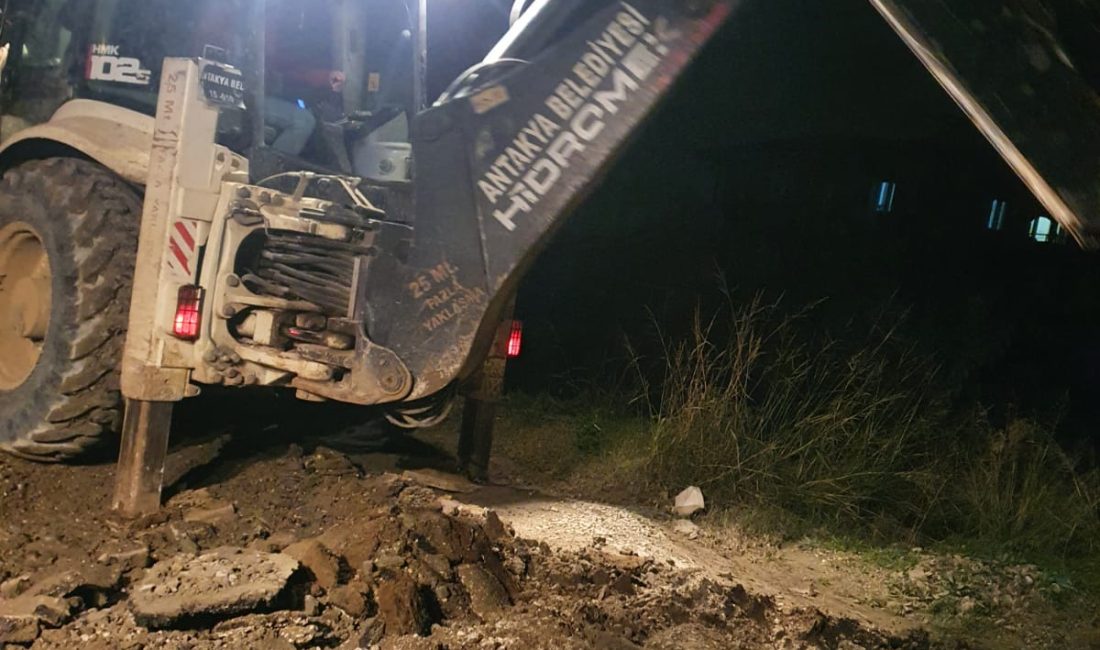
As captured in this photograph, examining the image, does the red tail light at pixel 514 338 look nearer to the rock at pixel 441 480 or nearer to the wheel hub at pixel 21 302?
the rock at pixel 441 480

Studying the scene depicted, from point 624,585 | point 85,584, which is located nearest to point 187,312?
point 85,584

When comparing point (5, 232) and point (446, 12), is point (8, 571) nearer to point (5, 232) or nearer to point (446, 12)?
point (5, 232)

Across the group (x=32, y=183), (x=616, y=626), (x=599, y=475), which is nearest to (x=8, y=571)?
(x=32, y=183)

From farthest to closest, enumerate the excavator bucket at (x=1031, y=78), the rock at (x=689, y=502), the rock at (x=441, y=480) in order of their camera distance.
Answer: the rock at (x=689, y=502) → the rock at (x=441, y=480) → the excavator bucket at (x=1031, y=78)

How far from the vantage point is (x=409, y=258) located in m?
3.47

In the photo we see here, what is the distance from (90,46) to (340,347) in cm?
183

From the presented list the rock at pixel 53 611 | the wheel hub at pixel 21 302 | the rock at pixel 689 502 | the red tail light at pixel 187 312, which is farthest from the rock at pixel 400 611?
the wheel hub at pixel 21 302

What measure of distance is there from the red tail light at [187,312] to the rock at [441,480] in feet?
4.09

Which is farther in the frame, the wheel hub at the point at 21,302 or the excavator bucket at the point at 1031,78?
the wheel hub at the point at 21,302

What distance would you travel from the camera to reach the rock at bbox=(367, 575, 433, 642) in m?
2.79

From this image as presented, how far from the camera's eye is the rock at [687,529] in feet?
14.5

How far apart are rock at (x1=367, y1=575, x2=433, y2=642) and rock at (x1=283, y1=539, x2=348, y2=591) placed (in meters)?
0.18

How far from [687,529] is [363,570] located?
6.25 ft

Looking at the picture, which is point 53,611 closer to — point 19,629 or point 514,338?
point 19,629
